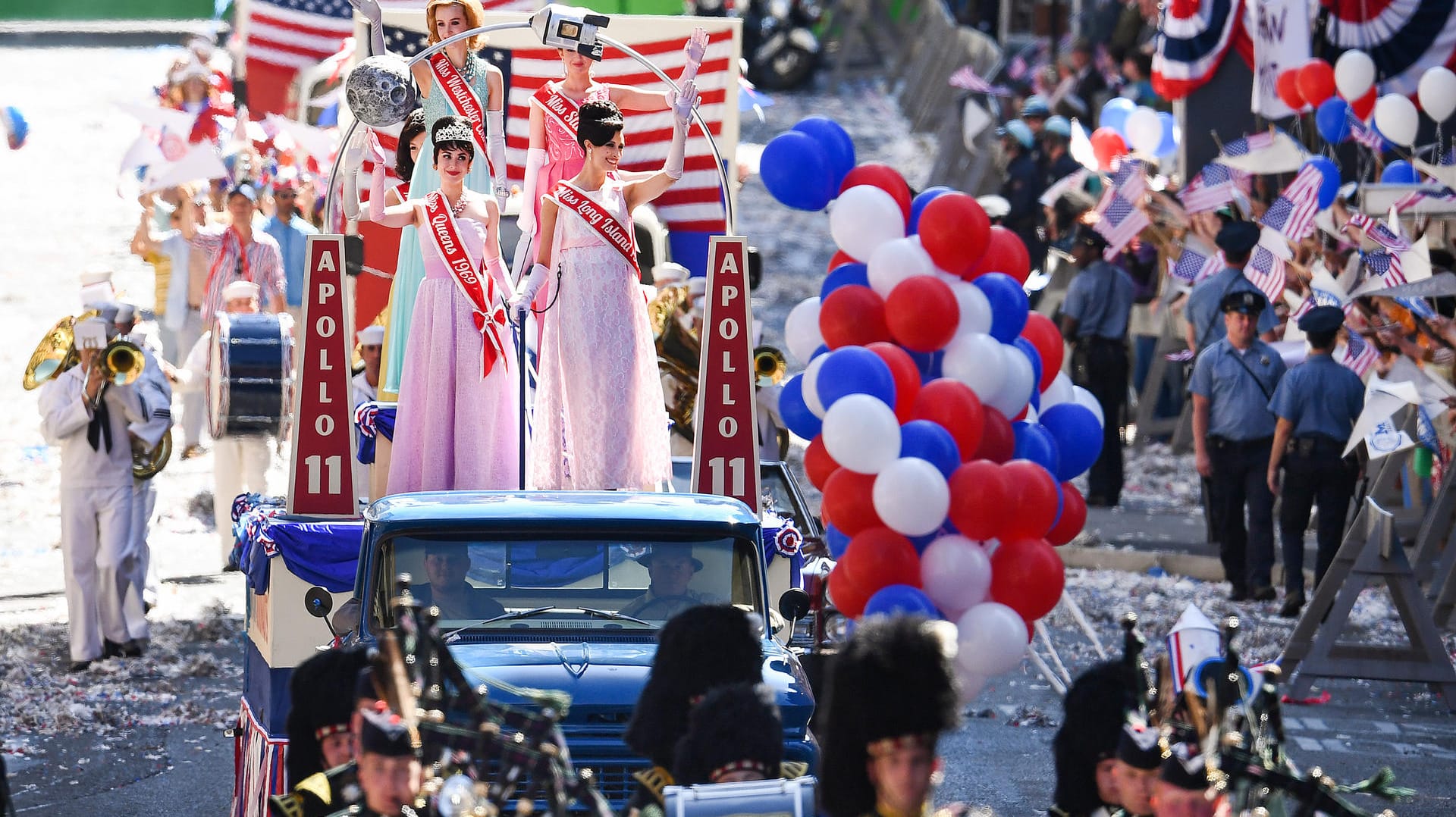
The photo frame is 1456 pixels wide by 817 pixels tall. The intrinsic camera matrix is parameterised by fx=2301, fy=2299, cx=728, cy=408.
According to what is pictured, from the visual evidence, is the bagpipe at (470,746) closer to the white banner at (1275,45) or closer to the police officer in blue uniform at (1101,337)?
the police officer in blue uniform at (1101,337)

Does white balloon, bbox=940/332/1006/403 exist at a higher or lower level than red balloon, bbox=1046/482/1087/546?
higher

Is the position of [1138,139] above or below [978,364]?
above

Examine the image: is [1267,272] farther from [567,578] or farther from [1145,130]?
[567,578]

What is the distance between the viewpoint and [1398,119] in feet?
47.5

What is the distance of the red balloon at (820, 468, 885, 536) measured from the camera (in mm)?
8719

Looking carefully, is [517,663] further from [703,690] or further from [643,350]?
[643,350]

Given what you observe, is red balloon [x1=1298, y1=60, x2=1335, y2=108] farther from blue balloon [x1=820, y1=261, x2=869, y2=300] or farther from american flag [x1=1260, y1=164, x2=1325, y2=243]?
blue balloon [x1=820, y1=261, x2=869, y2=300]

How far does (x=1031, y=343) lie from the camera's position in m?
9.48

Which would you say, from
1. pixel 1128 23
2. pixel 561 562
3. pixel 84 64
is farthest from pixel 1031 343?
pixel 84 64

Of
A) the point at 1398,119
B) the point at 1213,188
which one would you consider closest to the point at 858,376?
the point at 1398,119

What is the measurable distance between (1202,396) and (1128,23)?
10356mm

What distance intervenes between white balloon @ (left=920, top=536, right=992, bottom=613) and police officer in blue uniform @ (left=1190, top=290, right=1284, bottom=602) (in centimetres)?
554

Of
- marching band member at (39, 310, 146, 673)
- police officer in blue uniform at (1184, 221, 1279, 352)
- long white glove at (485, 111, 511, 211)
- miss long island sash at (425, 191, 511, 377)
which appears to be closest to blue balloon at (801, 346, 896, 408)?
miss long island sash at (425, 191, 511, 377)

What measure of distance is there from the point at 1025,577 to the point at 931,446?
23.7 inches
